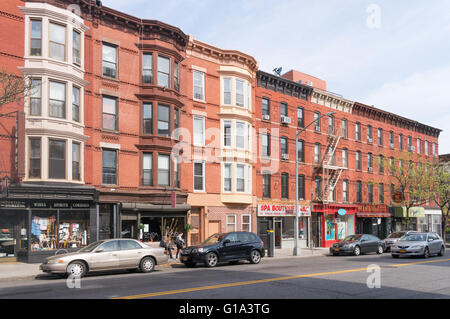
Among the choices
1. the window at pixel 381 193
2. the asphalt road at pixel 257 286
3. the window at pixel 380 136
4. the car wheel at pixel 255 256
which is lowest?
the car wheel at pixel 255 256

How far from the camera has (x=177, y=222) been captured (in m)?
26.3

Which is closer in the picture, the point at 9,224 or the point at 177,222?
the point at 9,224

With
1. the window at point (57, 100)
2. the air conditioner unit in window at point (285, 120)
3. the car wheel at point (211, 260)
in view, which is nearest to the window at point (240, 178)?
the air conditioner unit in window at point (285, 120)

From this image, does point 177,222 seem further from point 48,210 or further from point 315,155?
point 315,155

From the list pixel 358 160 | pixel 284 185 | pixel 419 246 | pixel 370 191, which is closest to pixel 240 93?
pixel 284 185

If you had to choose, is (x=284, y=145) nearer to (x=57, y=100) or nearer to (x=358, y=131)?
(x=358, y=131)

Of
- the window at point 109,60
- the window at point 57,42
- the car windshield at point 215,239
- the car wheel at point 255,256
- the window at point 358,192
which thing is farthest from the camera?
the window at point 358,192

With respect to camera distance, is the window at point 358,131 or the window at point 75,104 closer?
the window at point 75,104

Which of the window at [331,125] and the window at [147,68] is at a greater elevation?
the window at [147,68]

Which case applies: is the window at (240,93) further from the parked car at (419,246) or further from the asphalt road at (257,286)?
the asphalt road at (257,286)

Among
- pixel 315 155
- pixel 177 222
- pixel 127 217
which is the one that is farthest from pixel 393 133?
pixel 127 217

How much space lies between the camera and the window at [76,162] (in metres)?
22.3

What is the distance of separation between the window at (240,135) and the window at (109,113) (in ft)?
30.5

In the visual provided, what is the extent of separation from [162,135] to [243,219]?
9.09m
